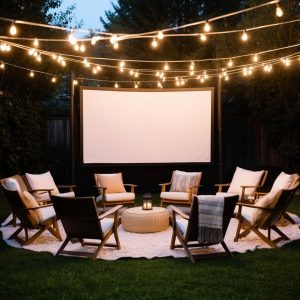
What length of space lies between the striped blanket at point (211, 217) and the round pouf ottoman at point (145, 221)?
1.42 meters

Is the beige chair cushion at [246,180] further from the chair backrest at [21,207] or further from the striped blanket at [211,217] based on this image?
the chair backrest at [21,207]

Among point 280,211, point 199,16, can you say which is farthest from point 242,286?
point 199,16

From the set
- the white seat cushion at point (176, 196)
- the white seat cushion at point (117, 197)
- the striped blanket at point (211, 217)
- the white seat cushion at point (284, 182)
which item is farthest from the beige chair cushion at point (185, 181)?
the striped blanket at point (211, 217)

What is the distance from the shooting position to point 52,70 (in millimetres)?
10711

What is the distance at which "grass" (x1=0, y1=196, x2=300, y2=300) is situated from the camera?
150 inches

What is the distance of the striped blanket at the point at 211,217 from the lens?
4793mm

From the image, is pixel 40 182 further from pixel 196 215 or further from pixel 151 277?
pixel 151 277

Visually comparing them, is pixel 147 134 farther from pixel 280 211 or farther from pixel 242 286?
pixel 242 286

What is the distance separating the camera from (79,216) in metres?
4.92

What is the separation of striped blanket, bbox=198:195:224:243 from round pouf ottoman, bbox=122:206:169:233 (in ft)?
4.65

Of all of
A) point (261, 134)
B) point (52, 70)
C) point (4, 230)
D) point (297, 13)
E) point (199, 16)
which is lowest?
point (4, 230)

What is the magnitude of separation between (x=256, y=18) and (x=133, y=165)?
14.8ft

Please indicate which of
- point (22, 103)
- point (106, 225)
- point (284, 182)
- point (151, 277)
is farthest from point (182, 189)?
point (22, 103)

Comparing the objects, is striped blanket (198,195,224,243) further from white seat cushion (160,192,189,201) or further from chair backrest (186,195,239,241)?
white seat cushion (160,192,189,201)
